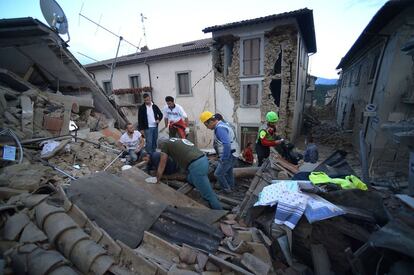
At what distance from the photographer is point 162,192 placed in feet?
13.5

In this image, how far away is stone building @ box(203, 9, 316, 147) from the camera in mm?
11039

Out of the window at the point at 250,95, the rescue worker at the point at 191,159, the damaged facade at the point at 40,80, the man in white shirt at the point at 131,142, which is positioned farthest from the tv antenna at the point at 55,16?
the window at the point at 250,95

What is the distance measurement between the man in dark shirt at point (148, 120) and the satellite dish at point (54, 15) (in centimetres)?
323

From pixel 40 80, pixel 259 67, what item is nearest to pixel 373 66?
pixel 259 67

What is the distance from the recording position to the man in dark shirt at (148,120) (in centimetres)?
587

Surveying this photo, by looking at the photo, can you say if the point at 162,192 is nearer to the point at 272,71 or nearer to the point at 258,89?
the point at 258,89

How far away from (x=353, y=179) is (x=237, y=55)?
34.6 feet

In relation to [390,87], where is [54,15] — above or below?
above

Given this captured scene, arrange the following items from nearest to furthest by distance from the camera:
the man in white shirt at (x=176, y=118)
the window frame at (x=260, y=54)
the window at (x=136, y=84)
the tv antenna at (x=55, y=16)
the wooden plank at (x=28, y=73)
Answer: the tv antenna at (x=55, y=16) → the man in white shirt at (x=176, y=118) → the wooden plank at (x=28, y=73) → the window frame at (x=260, y=54) → the window at (x=136, y=84)

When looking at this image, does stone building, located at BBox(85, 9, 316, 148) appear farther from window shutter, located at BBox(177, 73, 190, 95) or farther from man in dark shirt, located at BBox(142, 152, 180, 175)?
man in dark shirt, located at BBox(142, 152, 180, 175)

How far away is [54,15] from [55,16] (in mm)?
31

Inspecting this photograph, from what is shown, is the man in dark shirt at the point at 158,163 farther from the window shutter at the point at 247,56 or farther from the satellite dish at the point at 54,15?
the window shutter at the point at 247,56

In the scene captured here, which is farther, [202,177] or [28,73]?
[28,73]

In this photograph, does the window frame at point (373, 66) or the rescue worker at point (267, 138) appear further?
the window frame at point (373, 66)
